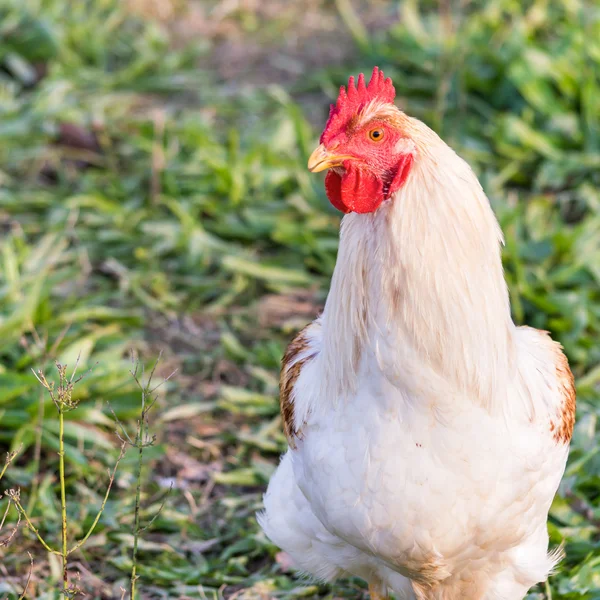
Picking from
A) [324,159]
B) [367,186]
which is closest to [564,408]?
[367,186]

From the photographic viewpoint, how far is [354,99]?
8.93ft

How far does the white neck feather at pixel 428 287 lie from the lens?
2627 millimetres

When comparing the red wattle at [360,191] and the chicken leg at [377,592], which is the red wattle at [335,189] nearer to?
the red wattle at [360,191]

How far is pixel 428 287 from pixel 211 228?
10.6 feet

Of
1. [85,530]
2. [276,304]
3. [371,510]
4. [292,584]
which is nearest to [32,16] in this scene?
[276,304]

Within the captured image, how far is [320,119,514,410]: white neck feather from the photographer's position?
2627 millimetres

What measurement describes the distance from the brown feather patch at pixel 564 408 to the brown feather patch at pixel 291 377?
83cm

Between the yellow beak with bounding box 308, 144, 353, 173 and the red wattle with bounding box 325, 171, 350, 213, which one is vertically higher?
the yellow beak with bounding box 308, 144, 353, 173

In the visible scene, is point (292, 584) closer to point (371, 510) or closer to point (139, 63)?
point (371, 510)

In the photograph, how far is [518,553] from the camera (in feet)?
10.1

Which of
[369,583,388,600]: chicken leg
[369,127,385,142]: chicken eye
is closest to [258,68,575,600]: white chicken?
[369,127,385,142]: chicken eye

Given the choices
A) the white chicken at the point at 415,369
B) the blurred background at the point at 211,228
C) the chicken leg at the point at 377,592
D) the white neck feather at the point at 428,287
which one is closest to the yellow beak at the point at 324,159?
the white chicken at the point at 415,369

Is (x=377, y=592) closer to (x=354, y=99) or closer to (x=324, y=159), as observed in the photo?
(x=324, y=159)

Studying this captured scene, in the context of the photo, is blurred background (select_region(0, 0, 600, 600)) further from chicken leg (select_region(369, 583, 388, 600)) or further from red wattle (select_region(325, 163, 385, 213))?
red wattle (select_region(325, 163, 385, 213))
